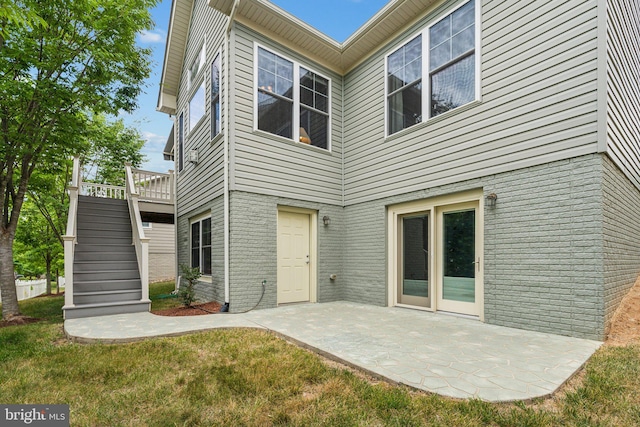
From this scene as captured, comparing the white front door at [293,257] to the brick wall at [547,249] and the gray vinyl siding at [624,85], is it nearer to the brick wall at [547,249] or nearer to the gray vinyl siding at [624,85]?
the brick wall at [547,249]

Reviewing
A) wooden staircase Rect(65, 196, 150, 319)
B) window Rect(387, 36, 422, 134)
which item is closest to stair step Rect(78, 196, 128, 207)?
wooden staircase Rect(65, 196, 150, 319)

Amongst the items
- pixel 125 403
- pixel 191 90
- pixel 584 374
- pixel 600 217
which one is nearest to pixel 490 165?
pixel 600 217

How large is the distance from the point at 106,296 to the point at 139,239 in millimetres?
1415

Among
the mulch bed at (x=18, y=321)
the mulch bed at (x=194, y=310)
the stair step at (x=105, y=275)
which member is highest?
the stair step at (x=105, y=275)

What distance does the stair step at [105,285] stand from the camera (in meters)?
6.20

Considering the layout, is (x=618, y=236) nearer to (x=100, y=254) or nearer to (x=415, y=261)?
(x=415, y=261)

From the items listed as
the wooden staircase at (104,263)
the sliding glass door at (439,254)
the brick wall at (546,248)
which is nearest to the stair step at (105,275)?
the wooden staircase at (104,263)

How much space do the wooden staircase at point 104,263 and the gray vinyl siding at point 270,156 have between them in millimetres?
3110

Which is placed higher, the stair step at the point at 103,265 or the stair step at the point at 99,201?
the stair step at the point at 99,201

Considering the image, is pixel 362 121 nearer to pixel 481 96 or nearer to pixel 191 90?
pixel 481 96

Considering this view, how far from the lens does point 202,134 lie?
8.02 m

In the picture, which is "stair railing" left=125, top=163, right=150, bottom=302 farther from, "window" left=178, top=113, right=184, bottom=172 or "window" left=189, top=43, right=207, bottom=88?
"window" left=189, top=43, right=207, bottom=88

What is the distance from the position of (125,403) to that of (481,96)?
6.14 metres

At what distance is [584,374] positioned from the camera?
303 centimetres
